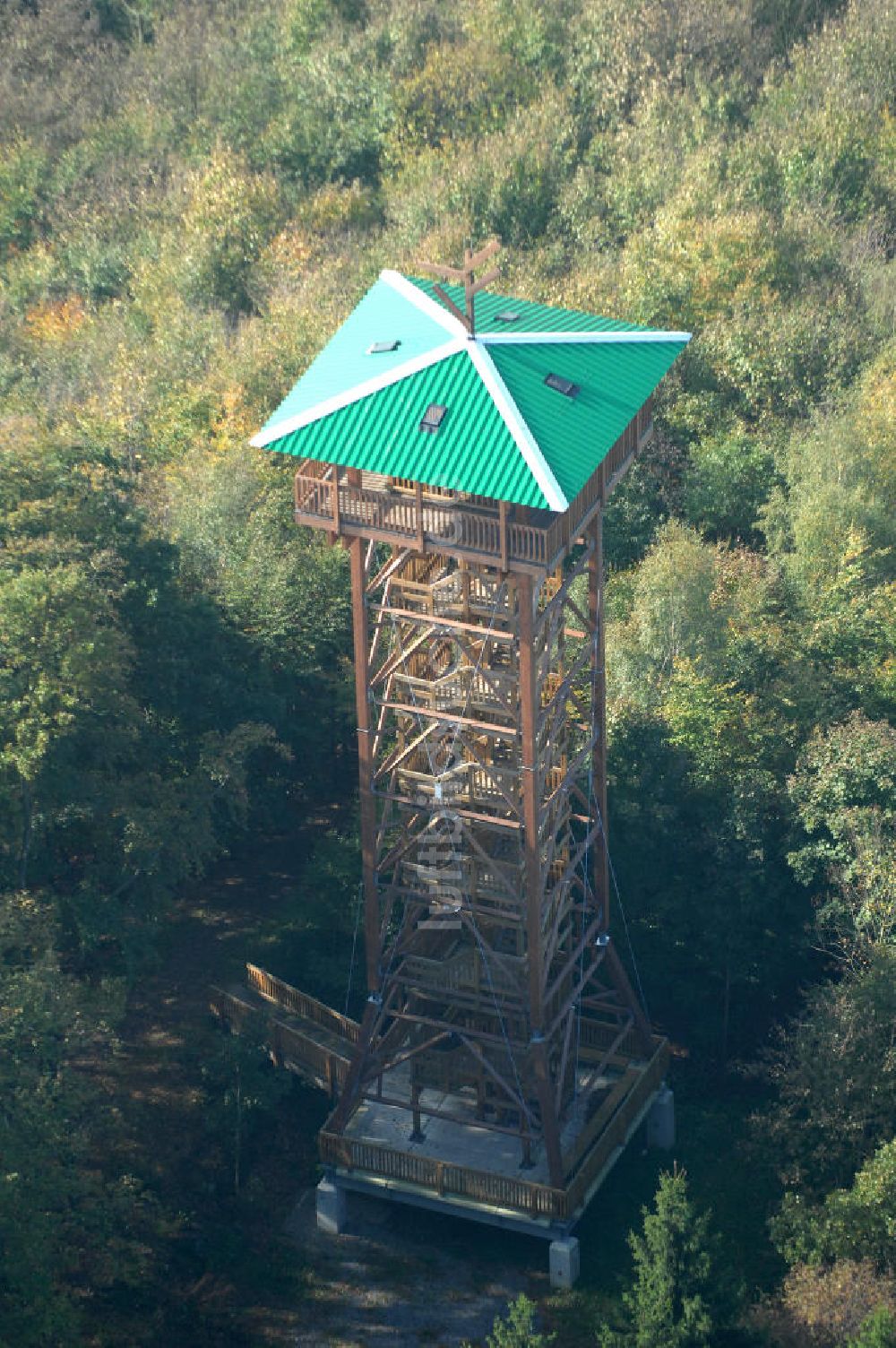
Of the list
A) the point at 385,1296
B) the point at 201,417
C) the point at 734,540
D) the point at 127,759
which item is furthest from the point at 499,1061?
the point at 201,417

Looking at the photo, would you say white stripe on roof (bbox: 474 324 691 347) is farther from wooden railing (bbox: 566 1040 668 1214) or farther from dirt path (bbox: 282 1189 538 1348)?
dirt path (bbox: 282 1189 538 1348)

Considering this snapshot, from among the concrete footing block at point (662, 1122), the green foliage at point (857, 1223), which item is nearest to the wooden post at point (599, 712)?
the concrete footing block at point (662, 1122)

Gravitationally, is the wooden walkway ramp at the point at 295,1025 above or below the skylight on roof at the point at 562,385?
below

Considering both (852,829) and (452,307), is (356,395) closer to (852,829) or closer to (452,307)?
(452,307)

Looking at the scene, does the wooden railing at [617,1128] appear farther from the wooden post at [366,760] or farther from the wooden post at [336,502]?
the wooden post at [336,502]

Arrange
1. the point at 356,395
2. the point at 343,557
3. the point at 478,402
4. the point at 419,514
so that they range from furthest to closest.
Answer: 1. the point at 343,557
2. the point at 356,395
3. the point at 419,514
4. the point at 478,402

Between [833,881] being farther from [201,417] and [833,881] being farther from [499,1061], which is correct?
[201,417]

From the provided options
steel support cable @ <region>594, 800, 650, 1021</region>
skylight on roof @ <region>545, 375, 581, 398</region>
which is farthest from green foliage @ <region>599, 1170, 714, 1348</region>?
skylight on roof @ <region>545, 375, 581, 398</region>

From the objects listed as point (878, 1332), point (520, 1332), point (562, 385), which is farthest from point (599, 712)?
point (878, 1332)
